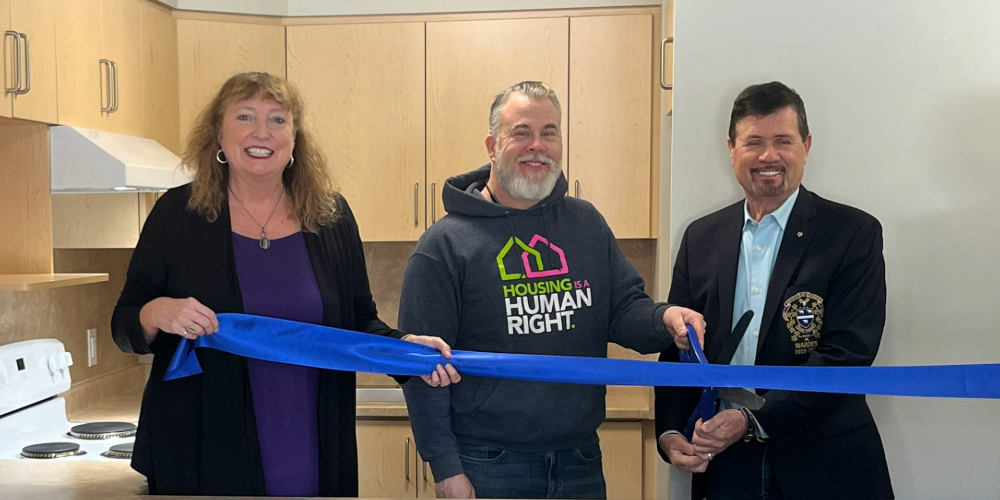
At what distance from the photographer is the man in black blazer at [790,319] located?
1.91 metres

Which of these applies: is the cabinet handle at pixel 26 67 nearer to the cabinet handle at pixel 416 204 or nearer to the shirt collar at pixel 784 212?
the cabinet handle at pixel 416 204

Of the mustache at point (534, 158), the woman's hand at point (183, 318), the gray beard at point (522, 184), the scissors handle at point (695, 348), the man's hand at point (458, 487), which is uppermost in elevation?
the mustache at point (534, 158)

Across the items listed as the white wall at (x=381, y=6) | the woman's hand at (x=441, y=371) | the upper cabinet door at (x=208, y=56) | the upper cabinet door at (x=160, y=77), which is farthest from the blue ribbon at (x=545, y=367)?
the white wall at (x=381, y=6)

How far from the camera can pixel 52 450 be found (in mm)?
2586

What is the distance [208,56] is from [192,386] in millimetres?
1958

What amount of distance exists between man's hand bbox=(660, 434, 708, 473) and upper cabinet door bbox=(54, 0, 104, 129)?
206 cm

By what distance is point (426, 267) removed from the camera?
205 centimetres

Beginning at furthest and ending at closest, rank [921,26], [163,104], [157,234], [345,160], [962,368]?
[345,160] < [163,104] < [921,26] < [157,234] < [962,368]

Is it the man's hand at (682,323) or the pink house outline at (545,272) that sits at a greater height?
the pink house outline at (545,272)

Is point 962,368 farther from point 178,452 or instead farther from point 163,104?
point 163,104

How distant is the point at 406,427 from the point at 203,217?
1642 mm

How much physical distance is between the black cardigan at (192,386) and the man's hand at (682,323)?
777 mm

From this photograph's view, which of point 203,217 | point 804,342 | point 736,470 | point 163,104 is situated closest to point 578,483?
point 736,470

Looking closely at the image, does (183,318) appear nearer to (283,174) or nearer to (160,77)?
(283,174)
